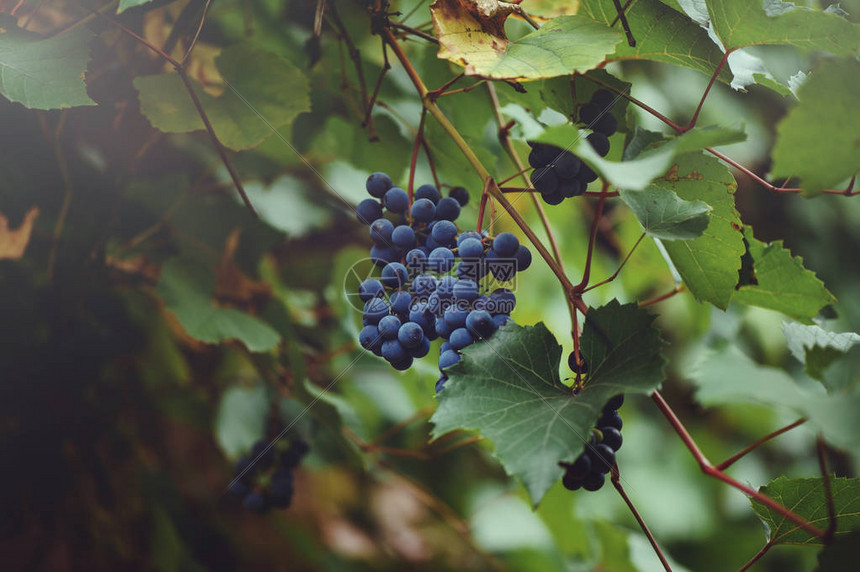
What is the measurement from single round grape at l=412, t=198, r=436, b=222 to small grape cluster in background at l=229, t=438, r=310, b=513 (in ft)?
2.27

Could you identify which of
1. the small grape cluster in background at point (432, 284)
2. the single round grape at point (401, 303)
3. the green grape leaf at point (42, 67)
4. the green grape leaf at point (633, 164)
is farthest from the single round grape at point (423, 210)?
the green grape leaf at point (42, 67)

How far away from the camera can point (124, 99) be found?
3.47 feet

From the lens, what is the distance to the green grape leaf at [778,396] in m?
0.47

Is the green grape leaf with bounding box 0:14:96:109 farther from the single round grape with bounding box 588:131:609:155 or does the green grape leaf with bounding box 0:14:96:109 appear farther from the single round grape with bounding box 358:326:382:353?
the single round grape with bounding box 588:131:609:155

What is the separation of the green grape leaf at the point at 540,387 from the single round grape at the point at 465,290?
0.05 meters

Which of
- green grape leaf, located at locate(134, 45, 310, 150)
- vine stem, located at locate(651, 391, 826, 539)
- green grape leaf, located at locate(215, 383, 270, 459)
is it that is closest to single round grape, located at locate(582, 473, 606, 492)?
vine stem, located at locate(651, 391, 826, 539)

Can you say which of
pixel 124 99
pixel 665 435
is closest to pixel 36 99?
pixel 124 99

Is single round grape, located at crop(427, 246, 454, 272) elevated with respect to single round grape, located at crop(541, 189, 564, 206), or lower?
lower

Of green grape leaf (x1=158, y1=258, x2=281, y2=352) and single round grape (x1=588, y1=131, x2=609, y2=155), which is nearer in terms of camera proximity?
single round grape (x1=588, y1=131, x2=609, y2=155)

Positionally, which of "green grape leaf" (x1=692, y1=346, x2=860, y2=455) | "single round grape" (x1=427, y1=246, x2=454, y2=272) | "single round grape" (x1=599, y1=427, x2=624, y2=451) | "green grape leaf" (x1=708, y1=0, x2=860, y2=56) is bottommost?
"single round grape" (x1=599, y1=427, x2=624, y2=451)

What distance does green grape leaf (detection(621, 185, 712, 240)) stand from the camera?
639mm

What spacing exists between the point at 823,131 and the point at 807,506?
471 mm

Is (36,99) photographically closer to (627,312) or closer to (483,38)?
(483,38)

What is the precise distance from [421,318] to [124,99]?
0.80 m
